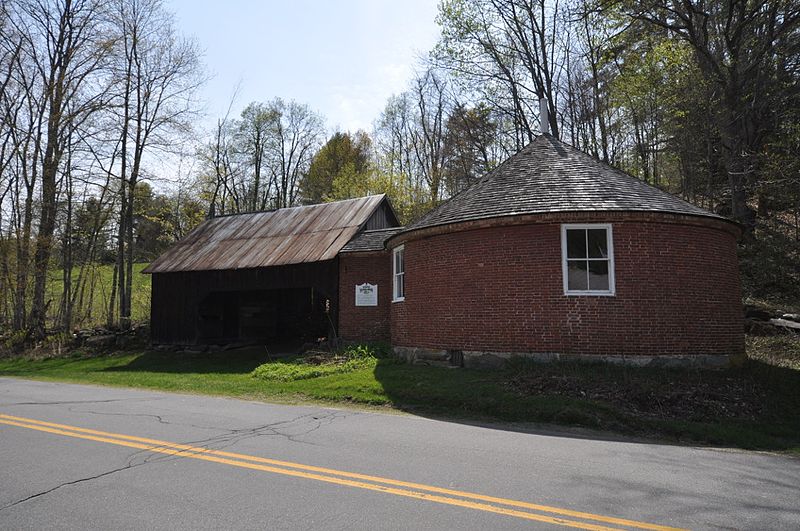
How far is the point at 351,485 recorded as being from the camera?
211 inches

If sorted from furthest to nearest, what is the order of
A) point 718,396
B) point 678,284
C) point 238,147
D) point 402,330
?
1. point 238,147
2. point 402,330
3. point 678,284
4. point 718,396

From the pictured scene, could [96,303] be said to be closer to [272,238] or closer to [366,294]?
[272,238]

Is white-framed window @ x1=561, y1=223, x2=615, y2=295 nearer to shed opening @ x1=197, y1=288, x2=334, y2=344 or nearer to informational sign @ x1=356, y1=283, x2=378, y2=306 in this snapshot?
informational sign @ x1=356, y1=283, x2=378, y2=306

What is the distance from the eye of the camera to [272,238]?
22031mm

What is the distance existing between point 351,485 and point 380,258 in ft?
42.6

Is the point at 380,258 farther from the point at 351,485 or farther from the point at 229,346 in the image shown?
the point at 351,485

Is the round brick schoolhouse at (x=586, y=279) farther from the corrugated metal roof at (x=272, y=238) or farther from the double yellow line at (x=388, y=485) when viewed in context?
the double yellow line at (x=388, y=485)

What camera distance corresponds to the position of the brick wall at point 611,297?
464 inches

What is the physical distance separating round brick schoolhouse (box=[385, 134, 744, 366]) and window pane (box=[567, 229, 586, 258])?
0.02 metres

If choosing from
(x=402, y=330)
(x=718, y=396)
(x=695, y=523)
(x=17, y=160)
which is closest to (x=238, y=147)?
(x=17, y=160)

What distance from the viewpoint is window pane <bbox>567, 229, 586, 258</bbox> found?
1233 centimetres

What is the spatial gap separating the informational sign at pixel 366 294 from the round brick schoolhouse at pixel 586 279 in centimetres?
438

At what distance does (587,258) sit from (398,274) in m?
5.85

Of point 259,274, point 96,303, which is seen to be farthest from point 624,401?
point 96,303
